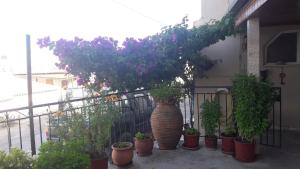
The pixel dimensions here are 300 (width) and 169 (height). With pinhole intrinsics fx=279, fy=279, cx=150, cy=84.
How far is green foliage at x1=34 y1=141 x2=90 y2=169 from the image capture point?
7.12 feet

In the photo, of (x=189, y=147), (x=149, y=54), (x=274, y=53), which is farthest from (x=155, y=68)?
(x=274, y=53)

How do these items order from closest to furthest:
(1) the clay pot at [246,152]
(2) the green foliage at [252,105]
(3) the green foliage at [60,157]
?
(3) the green foliage at [60,157], (2) the green foliage at [252,105], (1) the clay pot at [246,152]

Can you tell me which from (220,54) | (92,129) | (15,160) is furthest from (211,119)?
(15,160)

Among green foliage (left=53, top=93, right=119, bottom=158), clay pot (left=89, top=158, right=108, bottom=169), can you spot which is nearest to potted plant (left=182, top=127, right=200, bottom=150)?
green foliage (left=53, top=93, right=119, bottom=158)

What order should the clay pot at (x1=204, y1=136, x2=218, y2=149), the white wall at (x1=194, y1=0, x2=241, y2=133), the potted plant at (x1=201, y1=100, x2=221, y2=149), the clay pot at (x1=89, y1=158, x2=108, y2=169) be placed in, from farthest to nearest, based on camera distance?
the white wall at (x1=194, y1=0, x2=241, y2=133), the clay pot at (x1=204, y1=136, x2=218, y2=149), the potted plant at (x1=201, y1=100, x2=221, y2=149), the clay pot at (x1=89, y1=158, x2=108, y2=169)

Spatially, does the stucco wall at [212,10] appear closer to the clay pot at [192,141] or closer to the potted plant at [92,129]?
the clay pot at [192,141]

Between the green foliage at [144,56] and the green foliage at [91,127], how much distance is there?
0.79 m

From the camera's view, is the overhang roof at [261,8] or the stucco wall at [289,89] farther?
the stucco wall at [289,89]

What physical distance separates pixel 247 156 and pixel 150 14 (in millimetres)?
14525

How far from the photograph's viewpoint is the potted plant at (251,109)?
3.58 meters

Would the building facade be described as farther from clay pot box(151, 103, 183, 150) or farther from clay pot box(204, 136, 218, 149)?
clay pot box(151, 103, 183, 150)

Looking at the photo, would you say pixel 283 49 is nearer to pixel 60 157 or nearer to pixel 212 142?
pixel 212 142

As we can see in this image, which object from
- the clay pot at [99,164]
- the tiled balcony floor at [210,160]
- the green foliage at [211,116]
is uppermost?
the green foliage at [211,116]

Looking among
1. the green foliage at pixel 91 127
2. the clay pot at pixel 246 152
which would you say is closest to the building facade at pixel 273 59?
the clay pot at pixel 246 152
